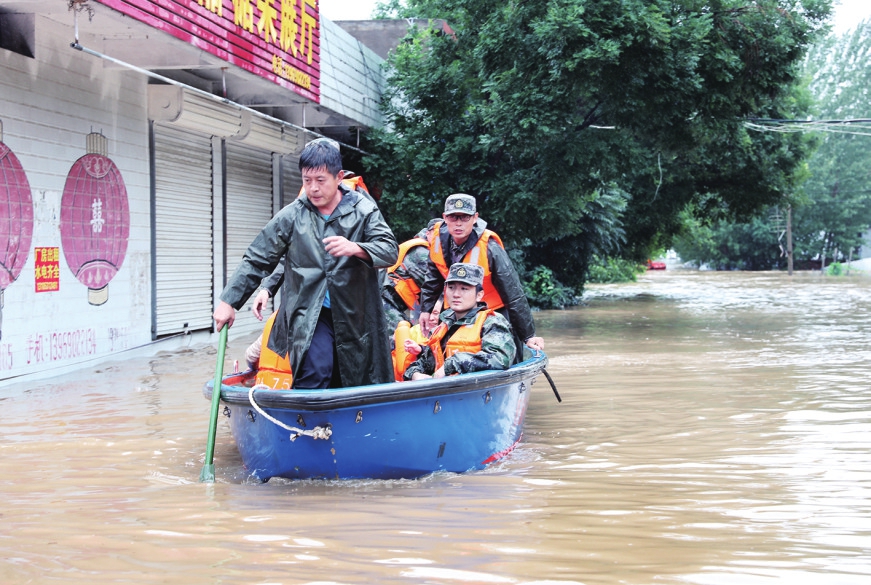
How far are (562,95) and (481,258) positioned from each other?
8.13m

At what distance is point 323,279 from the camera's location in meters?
5.48

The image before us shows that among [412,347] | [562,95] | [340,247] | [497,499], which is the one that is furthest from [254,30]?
[497,499]

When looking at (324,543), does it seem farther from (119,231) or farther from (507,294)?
(119,231)

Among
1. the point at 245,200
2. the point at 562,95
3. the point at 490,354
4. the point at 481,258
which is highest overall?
the point at 562,95

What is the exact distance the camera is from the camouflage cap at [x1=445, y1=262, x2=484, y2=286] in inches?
258

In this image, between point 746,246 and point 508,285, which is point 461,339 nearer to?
point 508,285

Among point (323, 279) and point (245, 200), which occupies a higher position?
point (245, 200)

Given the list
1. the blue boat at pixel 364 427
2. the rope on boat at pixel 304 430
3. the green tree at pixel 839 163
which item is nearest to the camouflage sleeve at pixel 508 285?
the blue boat at pixel 364 427

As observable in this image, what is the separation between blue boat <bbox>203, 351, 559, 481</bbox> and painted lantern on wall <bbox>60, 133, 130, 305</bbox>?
16.5 ft

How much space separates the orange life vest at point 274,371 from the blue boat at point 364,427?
23 centimetres

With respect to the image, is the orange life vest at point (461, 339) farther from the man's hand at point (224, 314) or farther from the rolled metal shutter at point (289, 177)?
the rolled metal shutter at point (289, 177)

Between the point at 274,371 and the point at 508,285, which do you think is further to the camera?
the point at 508,285

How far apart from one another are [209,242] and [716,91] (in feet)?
26.7

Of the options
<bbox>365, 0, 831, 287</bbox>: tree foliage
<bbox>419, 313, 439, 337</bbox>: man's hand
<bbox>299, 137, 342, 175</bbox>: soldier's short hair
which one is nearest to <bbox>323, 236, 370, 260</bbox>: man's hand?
<bbox>299, 137, 342, 175</bbox>: soldier's short hair
